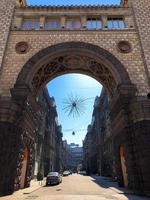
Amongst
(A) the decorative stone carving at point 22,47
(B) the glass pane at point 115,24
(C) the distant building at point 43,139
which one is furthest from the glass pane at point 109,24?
(C) the distant building at point 43,139

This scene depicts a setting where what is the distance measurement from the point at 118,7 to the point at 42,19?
815 centimetres

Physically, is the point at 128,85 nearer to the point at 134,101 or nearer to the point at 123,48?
the point at 134,101

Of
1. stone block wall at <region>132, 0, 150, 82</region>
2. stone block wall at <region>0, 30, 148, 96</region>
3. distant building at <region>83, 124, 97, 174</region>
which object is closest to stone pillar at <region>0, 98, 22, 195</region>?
stone block wall at <region>0, 30, 148, 96</region>

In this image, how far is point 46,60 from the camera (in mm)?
18750

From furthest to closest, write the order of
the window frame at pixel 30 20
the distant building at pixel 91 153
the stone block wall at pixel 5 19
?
the distant building at pixel 91 153, the window frame at pixel 30 20, the stone block wall at pixel 5 19

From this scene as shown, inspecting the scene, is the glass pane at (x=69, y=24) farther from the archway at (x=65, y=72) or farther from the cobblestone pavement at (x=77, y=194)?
the cobblestone pavement at (x=77, y=194)

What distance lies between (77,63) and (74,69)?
3.72 ft

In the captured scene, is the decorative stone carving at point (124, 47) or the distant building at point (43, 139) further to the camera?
the distant building at point (43, 139)

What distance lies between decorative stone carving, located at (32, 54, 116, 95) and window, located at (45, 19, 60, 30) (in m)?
3.60

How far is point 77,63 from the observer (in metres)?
20.9

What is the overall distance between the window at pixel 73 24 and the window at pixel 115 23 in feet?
10.2

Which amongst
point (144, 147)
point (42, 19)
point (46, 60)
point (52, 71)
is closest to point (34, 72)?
A: point (46, 60)

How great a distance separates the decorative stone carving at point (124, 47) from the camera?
19.0 m

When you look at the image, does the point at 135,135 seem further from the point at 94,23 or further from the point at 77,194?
the point at 94,23
